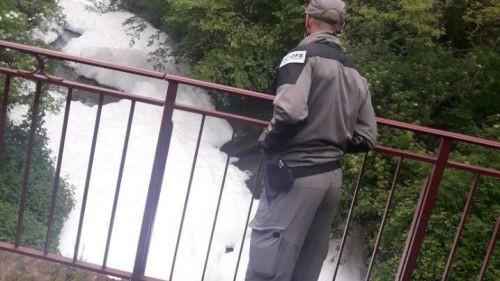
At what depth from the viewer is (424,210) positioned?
3535mm

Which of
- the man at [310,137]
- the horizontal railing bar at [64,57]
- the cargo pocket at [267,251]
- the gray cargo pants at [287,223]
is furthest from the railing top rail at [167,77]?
the cargo pocket at [267,251]

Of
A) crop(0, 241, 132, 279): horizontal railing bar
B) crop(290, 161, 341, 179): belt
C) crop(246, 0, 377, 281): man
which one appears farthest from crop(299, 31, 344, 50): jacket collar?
crop(0, 241, 132, 279): horizontal railing bar

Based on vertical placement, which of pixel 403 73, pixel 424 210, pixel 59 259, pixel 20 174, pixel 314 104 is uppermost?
pixel 314 104

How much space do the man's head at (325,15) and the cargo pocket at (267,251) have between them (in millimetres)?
990

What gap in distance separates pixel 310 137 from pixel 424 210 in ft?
4.21

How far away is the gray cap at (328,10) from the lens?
8.73ft

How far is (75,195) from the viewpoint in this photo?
32.3 ft

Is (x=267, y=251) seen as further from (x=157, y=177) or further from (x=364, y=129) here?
(x=157, y=177)

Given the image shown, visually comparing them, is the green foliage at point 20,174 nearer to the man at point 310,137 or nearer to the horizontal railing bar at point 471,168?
the man at point 310,137

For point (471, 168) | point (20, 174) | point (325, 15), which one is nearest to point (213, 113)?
point (325, 15)

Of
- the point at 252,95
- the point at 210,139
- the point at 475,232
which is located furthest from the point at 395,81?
the point at 252,95

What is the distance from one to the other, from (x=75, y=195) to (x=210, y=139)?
4.78 meters

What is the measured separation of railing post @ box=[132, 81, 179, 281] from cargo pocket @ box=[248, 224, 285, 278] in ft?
3.22

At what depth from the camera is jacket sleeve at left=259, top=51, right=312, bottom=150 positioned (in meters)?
2.49
